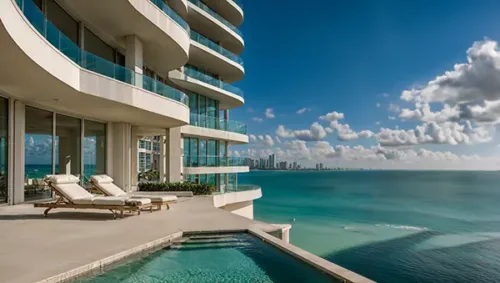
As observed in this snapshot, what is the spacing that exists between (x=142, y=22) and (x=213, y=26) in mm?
12771

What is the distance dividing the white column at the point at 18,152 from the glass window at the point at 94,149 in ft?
11.4

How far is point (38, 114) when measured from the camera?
14070 mm

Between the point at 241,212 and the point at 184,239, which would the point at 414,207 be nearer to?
the point at 241,212

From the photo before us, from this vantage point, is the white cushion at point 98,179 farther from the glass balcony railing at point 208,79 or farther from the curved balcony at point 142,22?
the glass balcony railing at point 208,79

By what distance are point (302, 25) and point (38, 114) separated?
29791 millimetres

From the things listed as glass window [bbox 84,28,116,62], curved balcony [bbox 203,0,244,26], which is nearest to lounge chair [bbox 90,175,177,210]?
glass window [bbox 84,28,116,62]

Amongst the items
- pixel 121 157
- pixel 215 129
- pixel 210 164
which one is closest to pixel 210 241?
pixel 121 157

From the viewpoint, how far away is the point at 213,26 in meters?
26.6

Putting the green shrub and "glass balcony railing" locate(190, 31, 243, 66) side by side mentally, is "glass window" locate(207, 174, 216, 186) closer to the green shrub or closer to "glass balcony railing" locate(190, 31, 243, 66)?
"glass balcony railing" locate(190, 31, 243, 66)

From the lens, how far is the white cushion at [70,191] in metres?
10.9

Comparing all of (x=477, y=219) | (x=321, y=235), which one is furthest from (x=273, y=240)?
(x=477, y=219)

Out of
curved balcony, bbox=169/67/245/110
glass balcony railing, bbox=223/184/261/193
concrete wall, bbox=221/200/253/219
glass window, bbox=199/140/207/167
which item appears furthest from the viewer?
glass window, bbox=199/140/207/167

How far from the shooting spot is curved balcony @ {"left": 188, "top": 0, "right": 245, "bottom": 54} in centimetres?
2462

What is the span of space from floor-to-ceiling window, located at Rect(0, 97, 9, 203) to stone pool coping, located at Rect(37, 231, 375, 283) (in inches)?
293
